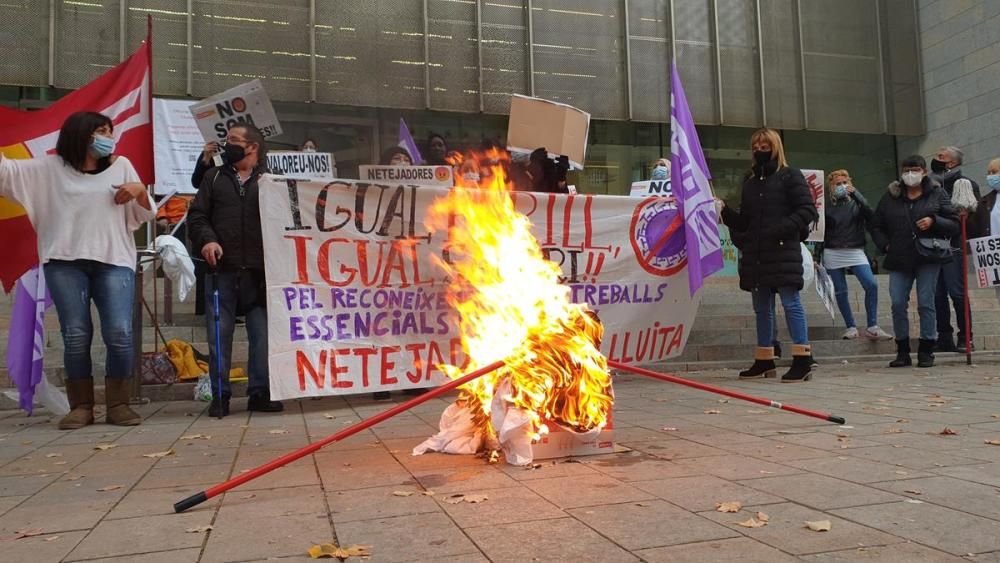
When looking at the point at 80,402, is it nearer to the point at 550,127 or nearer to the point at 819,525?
the point at 550,127

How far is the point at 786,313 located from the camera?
700 centimetres

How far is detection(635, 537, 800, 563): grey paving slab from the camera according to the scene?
90.9 inches

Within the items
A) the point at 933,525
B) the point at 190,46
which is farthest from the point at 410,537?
the point at 190,46

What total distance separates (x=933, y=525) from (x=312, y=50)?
44.9ft

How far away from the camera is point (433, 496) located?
3123 mm

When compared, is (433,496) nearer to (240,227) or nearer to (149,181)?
(240,227)

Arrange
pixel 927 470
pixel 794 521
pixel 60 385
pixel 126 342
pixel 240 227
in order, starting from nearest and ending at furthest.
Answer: pixel 794 521, pixel 927 470, pixel 126 342, pixel 240 227, pixel 60 385

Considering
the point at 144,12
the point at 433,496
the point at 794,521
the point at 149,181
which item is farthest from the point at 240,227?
the point at 144,12

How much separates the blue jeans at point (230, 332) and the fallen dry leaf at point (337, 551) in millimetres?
3550

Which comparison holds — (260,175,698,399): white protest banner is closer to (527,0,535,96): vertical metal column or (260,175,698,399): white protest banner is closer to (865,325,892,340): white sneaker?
(865,325,892,340): white sneaker

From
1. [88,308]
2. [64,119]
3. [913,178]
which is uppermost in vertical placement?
[64,119]

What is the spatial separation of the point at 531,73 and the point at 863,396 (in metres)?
10.9

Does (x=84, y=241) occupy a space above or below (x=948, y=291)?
above

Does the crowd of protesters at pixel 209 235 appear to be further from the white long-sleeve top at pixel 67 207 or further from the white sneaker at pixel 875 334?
the white sneaker at pixel 875 334
